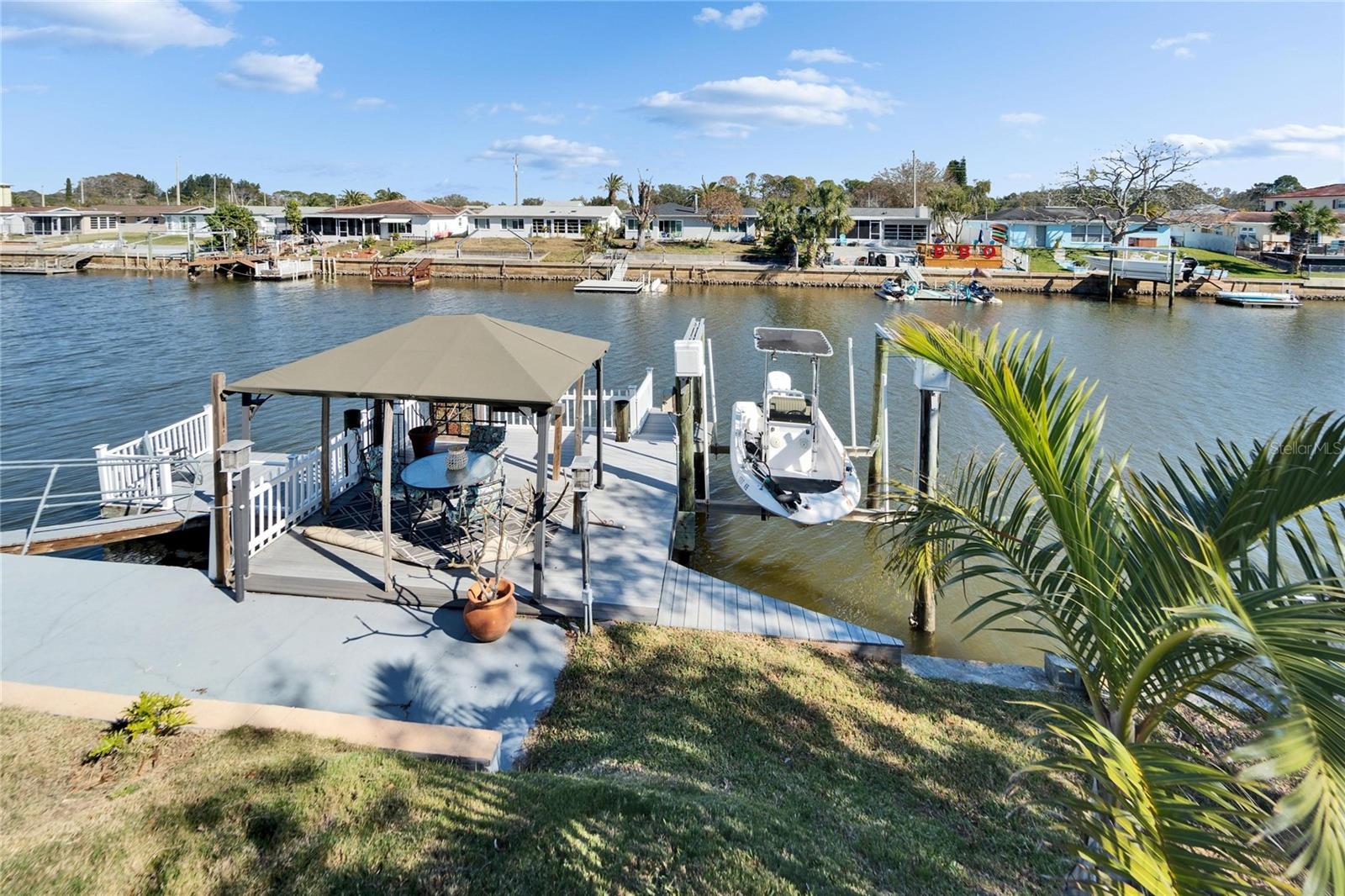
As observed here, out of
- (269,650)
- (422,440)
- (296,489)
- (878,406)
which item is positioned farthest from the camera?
(878,406)

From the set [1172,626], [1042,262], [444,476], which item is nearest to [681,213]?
[1042,262]

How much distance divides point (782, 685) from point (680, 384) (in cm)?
490

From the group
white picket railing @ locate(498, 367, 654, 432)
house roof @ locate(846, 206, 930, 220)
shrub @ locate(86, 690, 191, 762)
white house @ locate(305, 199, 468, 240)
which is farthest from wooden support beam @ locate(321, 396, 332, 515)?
white house @ locate(305, 199, 468, 240)

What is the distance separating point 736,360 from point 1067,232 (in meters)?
50.8

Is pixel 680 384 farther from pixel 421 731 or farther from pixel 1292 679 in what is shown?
pixel 1292 679

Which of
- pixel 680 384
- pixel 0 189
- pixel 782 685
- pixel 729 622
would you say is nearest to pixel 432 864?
pixel 782 685

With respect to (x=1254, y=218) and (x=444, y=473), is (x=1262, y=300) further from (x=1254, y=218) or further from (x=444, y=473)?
(x=444, y=473)

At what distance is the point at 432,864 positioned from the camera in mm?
3596

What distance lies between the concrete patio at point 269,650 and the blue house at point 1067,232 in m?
64.4

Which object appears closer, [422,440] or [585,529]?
[585,529]

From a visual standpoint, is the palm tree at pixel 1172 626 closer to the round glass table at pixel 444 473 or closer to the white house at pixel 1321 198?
the round glass table at pixel 444 473

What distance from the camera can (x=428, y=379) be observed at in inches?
285

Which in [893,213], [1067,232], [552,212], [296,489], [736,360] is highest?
[552,212]

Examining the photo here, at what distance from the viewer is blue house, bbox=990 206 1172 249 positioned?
60906mm
